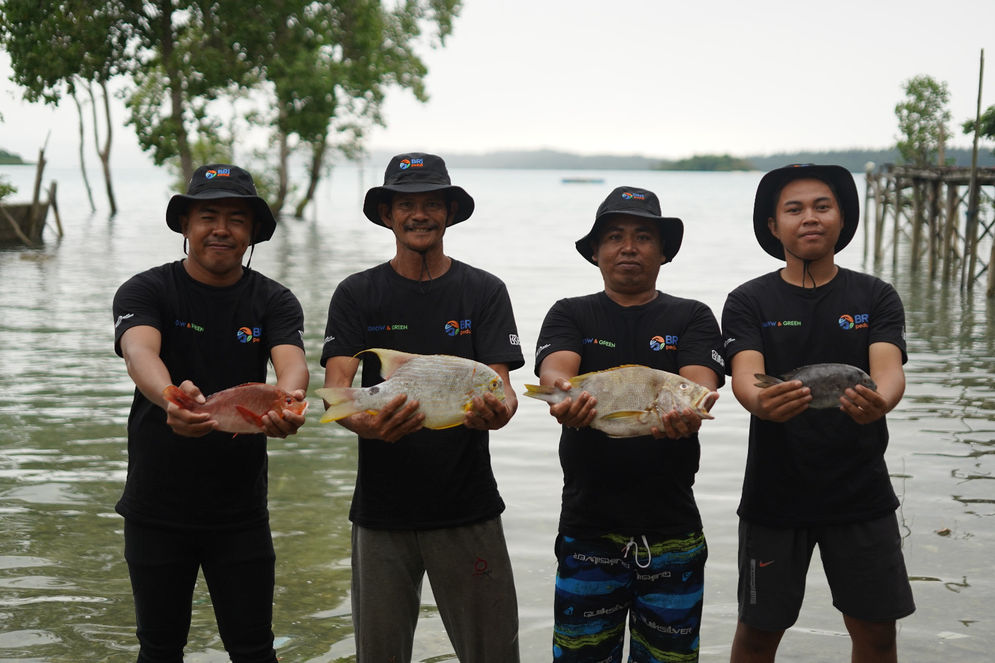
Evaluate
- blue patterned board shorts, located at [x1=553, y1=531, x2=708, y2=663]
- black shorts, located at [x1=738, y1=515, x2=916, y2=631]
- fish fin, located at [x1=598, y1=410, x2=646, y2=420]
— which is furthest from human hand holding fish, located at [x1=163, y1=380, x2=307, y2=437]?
black shorts, located at [x1=738, y1=515, x2=916, y2=631]

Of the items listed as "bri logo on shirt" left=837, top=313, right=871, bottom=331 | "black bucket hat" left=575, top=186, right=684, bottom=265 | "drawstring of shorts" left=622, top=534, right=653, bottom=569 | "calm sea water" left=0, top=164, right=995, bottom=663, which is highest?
"black bucket hat" left=575, top=186, right=684, bottom=265

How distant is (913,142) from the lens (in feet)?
205

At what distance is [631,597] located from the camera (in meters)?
4.83

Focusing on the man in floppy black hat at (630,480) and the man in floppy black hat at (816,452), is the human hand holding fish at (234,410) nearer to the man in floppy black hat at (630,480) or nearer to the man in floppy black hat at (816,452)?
the man in floppy black hat at (630,480)

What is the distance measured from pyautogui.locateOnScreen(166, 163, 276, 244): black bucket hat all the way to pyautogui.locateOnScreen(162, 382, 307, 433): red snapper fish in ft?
2.52

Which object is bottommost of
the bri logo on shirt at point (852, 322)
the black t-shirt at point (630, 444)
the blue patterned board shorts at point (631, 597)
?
the blue patterned board shorts at point (631, 597)

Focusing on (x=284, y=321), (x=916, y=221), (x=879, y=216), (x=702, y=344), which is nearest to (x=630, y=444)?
(x=702, y=344)

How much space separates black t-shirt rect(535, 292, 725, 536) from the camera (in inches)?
187

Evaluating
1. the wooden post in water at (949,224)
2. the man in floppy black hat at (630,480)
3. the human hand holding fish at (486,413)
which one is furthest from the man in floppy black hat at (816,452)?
the wooden post in water at (949,224)

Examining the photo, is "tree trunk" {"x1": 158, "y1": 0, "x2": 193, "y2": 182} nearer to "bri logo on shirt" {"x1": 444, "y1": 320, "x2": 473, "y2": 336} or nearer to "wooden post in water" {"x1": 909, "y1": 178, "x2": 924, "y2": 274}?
"wooden post in water" {"x1": 909, "y1": 178, "x2": 924, "y2": 274}

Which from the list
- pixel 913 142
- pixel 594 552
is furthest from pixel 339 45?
pixel 594 552

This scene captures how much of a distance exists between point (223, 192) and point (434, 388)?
1384mm

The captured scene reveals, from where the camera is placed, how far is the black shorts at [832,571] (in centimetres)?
472

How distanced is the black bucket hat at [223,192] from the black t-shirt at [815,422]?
7.50ft
